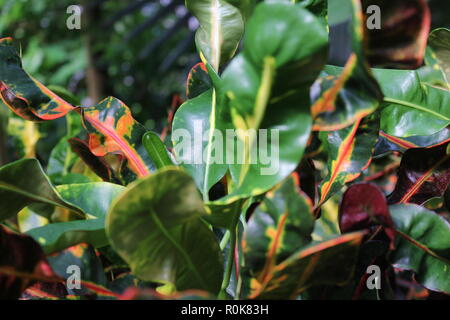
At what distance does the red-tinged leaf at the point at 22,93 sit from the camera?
329 mm

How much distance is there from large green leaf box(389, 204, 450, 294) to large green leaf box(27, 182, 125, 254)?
18 cm

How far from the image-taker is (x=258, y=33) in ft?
0.67

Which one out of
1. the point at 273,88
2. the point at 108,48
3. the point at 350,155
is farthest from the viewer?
the point at 108,48

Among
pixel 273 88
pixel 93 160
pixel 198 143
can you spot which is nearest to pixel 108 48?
pixel 93 160

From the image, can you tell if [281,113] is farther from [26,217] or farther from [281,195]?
[26,217]

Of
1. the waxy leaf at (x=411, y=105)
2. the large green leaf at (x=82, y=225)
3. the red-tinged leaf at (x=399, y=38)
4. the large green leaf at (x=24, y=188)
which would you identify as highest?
the red-tinged leaf at (x=399, y=38)

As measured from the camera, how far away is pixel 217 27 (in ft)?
1.13

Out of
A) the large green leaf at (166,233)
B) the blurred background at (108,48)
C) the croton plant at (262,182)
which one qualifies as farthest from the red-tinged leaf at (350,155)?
the blurred background at (108,48)

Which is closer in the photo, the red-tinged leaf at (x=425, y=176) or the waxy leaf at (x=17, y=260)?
the waxy leaf at (x=17, y=260)

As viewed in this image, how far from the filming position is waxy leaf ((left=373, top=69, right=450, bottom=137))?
33 centimetres

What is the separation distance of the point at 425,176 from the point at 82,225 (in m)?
0.25

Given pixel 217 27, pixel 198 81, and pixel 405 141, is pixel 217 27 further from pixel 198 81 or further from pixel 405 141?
pixel 405 141

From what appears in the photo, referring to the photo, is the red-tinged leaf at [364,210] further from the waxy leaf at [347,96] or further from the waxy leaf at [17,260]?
the waxy leaf at [17,260]

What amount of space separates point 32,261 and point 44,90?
0.56 ft
